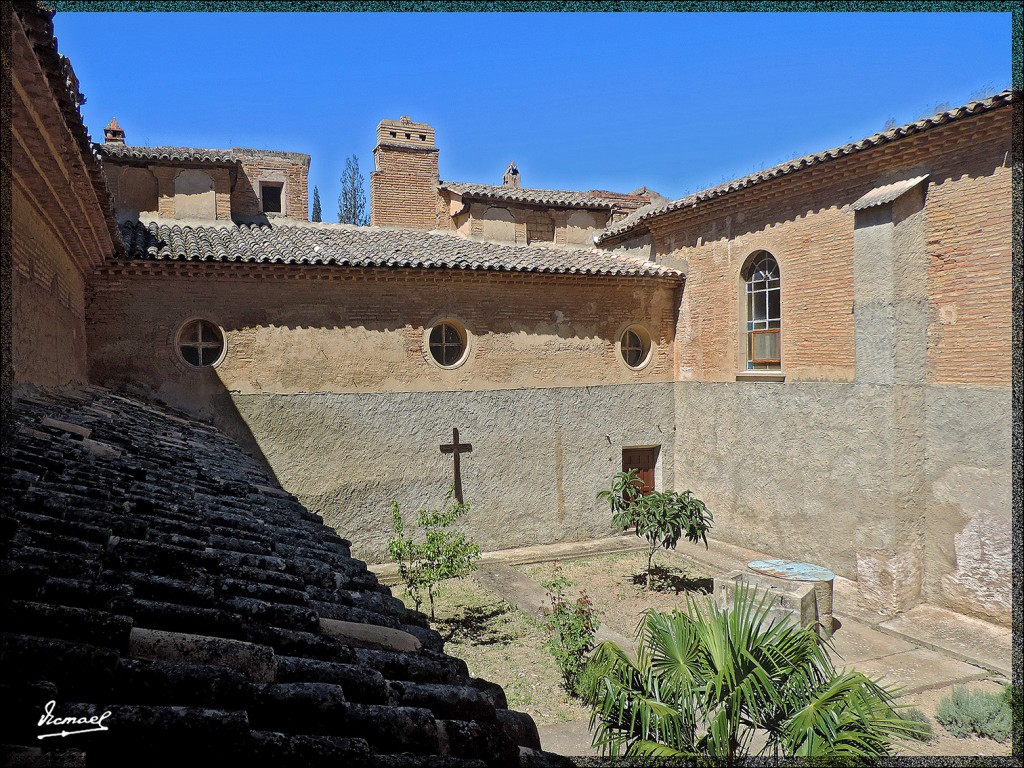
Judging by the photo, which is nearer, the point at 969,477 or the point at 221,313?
the point at 969,477

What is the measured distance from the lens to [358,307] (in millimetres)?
12344

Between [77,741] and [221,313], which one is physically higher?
[221,313]

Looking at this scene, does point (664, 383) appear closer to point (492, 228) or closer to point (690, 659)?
point (492, 228)

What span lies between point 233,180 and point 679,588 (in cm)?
1236

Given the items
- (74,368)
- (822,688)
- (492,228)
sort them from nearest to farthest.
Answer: (822,688)
(74,368)
(492,228)

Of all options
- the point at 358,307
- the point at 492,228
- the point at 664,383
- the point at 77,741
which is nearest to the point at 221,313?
the point at 358,307

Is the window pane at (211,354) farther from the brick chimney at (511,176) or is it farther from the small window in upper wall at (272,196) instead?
the brick chimney at (511,176)

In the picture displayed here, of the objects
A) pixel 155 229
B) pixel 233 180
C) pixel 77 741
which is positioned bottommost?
pixel 77 741

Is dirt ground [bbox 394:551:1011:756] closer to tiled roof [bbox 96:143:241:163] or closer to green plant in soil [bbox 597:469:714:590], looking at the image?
green plant in soil [bbox 597:469:714:590]

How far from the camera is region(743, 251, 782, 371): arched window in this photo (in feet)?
41.2

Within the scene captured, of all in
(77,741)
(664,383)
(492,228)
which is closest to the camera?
(77,741)

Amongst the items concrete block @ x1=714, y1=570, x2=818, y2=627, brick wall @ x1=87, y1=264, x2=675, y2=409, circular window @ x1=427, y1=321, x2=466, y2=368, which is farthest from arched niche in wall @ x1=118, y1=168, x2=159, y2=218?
concrete block @ x1=714, y1=570, x2=818, y2=627

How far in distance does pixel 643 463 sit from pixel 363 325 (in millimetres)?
6509

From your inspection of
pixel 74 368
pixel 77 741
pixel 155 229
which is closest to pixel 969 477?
pixel 77 741
